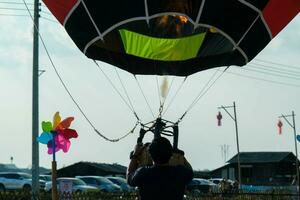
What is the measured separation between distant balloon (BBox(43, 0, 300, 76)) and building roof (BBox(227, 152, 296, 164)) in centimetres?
6165

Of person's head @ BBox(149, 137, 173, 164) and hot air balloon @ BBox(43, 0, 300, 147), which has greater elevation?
hot air balloon @ BBox(43, 0, 300, 147)

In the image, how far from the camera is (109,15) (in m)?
8.95

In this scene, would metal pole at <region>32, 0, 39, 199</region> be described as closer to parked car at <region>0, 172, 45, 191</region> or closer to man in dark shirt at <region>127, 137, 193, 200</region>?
parked car at <region>0, 172, 45, 191</region>

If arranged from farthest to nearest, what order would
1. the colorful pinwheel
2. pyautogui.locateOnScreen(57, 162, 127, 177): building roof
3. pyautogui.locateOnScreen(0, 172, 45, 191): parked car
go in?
pyautogui.locateOnScreen(57, 162, 127, 177): building roof, pyautogui.locateOnScreen(0, 172, 45, 191): parked car, the colorful pinwheel

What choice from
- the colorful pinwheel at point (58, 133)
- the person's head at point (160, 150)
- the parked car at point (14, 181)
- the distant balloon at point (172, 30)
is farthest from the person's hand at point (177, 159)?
the parked car at point (14, 181)

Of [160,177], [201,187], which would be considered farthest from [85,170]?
[160,177]

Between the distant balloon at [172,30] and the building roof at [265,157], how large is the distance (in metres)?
61.6

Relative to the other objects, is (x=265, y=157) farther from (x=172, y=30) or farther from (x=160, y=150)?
(x=160, y=150)

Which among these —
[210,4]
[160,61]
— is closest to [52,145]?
[160,61]

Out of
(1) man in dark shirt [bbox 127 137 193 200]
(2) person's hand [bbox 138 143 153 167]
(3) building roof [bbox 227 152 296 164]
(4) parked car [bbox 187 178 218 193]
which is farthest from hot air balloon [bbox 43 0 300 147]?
(3) building roof [bbox 227 152 296 164]

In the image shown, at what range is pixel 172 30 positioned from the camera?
10883 mm

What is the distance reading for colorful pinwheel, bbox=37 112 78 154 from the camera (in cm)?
1237

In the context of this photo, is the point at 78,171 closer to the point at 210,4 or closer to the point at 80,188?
the point at 80,188

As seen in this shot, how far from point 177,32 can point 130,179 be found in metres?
Result: 4.57
